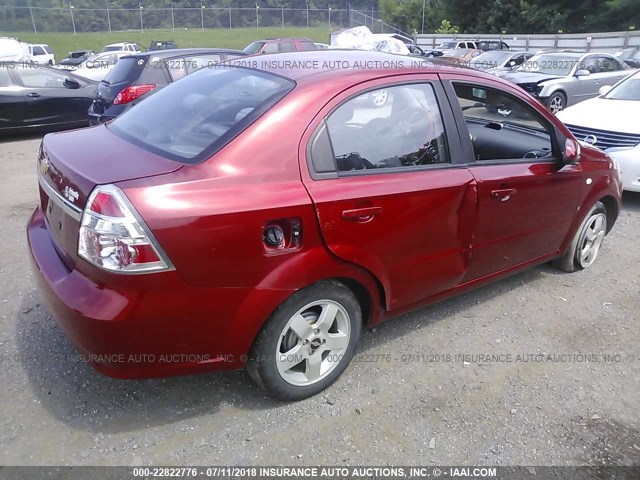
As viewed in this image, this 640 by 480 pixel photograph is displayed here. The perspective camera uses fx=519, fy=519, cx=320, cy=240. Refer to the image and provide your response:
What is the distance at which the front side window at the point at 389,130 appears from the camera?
2.62 meters

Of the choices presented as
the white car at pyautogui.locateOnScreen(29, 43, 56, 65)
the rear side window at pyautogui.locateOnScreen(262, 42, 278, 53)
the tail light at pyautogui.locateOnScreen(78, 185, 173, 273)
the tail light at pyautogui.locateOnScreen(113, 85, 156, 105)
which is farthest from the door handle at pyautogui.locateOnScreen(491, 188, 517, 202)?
the white car at pyautogui.locateOnScreen(29, 43, 56, 65)

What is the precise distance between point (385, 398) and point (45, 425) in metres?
1.71

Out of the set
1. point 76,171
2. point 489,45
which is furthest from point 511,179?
point 489,45

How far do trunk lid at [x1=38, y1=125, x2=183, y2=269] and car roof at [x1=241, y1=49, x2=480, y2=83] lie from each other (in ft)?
2.96

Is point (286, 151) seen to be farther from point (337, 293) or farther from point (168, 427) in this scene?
point (168, 427)

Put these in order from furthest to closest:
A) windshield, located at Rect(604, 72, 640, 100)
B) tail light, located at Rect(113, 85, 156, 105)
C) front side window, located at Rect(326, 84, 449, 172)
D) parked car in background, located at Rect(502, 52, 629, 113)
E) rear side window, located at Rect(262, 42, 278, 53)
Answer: rear side window, located at Rect(262, 42, 278, 53) < parked car in background, located at Rect(502, 52, 629, 113) < tail light, located at Rect(113, 85, 156, 105) < windshield, located at Rect(604, 72, 640, 100) < front side window, located at Rect(326, 84, 449, 172)

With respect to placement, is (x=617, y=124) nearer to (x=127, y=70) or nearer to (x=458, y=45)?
(x=127, y=70)

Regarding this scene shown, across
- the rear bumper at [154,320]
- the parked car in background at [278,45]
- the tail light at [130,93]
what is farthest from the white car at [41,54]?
the rear bumper at [154,320]

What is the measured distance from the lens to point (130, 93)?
7.59 m

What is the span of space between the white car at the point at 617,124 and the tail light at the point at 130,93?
5.95 meters

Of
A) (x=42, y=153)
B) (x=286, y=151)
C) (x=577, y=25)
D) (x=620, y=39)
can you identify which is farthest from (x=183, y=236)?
(x=577, y=25)

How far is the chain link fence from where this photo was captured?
135ft

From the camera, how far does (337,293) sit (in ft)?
8.66

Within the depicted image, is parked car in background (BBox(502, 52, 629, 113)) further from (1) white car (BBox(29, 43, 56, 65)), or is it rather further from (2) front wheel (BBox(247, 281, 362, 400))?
(1) white car (BBox(29, 43, 56, 65))
